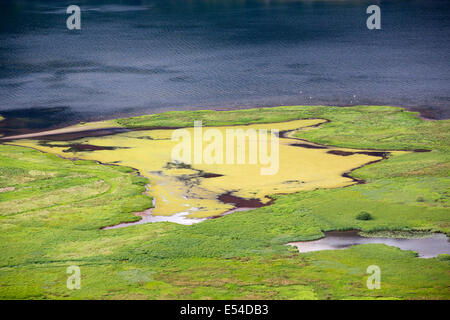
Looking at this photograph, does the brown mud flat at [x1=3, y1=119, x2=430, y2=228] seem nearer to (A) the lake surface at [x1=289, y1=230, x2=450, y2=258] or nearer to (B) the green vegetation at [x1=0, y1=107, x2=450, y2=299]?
(B) the green vegetation at [x1=0, y1=107, x2=450, y2=299]

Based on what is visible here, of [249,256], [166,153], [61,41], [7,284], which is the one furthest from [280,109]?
[61,41]

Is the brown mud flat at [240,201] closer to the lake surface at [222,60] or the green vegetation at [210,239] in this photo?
the green vegetation at [210,239]

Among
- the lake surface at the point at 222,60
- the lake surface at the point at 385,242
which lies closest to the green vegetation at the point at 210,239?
the lake surface at the point at 385,242

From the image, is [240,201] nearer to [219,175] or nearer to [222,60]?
[219,175]

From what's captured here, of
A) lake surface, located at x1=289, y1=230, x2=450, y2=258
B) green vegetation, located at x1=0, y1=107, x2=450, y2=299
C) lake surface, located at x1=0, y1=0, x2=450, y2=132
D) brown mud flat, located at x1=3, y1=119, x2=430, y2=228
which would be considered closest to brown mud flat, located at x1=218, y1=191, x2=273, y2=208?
brown mud flat, located at x1=3, y1=119, x2=430, y2=228

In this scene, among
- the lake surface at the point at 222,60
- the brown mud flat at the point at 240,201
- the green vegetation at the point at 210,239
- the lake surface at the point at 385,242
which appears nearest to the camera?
the green vegetation at the point at 210,239

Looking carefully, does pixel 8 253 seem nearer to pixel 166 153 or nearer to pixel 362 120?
pixel 166 153

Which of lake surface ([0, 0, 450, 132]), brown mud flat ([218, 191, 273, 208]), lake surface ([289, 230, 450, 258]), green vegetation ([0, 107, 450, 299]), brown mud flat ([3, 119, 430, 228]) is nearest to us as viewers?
green vegetation ([0, 107, 450, 299])
